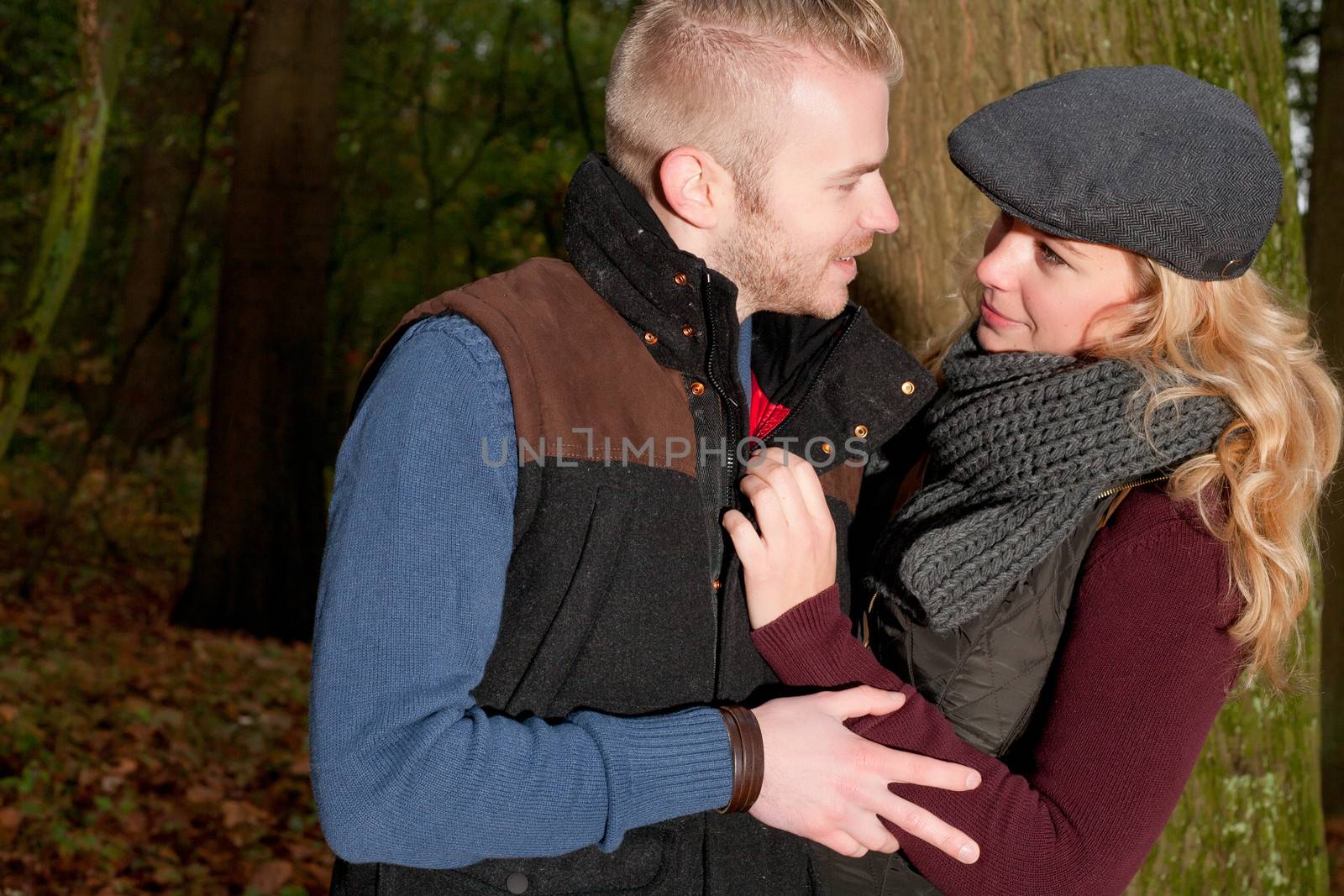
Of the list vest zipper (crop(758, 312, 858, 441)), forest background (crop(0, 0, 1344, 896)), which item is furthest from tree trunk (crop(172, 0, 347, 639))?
vest zipper (crop(758, 312, 858, 441))

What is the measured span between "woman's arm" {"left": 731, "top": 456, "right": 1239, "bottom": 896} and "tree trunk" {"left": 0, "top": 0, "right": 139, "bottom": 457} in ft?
16.0

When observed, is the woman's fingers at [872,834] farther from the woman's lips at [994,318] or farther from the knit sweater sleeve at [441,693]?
the woman's lips at [994,318]

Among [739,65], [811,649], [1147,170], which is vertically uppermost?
[739,65]

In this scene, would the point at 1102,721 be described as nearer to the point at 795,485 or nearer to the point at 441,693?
the point at 795,485

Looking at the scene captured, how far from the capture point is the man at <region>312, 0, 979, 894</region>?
175 cm

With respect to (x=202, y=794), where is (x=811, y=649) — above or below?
above

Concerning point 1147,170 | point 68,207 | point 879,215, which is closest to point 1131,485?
point 1147,170

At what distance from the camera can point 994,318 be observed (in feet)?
8.07

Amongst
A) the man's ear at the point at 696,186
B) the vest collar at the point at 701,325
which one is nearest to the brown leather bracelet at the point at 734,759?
the vest collar at the point at 701,325

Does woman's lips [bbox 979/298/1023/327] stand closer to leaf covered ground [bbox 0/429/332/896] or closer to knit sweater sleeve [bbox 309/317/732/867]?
knit sweater sleeve [bbox 309/317/732/867]

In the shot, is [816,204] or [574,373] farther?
[816,204]

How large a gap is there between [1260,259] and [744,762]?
7.09ft

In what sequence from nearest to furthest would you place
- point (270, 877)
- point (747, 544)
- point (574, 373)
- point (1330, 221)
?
point (574, 373) < point (747, 544) < point (270, 877) < point (1330, 221)

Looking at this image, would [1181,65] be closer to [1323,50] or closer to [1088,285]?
[1088,285]
